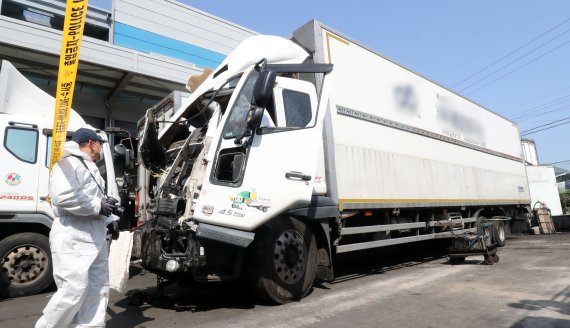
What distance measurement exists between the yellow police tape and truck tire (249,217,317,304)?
2.37 meters

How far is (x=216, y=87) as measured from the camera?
16.2 feet

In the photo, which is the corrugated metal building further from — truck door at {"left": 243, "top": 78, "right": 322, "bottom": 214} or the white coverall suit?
the white coverall suit

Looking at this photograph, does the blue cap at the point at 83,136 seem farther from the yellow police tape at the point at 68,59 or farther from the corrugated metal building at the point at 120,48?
the corrugated metal building at the point at 120,48

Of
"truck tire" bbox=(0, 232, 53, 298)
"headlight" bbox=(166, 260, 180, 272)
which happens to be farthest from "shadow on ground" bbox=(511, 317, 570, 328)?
"truck tire" bbox=(0, 232, 53, 298)

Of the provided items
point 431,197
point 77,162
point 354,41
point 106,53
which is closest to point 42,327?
point 77,162

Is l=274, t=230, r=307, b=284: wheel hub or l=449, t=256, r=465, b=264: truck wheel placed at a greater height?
l=274, t=230, r=307, b=284: wheel hub

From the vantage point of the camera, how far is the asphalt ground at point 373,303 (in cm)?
391

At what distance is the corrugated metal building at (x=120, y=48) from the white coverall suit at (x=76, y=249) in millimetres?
10042

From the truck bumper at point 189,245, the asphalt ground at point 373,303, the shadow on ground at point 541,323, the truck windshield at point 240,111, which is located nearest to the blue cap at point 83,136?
the truck bumper at point 189,245

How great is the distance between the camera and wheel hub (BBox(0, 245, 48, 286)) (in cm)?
542

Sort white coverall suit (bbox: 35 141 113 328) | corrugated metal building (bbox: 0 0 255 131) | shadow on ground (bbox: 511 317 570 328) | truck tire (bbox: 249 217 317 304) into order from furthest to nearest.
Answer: corrugated metal building (bbox: 0 0 255 131), truck tire (bbox: 249 217 317 304), shadow on ground (bbox: 511 317 570 328), white coverall suit (bbox: 35 141 113 328)

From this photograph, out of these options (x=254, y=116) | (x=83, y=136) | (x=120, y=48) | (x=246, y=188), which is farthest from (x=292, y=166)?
(x=120, y=48)

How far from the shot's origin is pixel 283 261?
456 cm

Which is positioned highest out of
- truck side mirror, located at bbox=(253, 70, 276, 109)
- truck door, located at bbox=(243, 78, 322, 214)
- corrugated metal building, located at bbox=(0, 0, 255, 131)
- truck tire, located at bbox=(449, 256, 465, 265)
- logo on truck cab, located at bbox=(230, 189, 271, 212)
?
corrugated metal building, located at bbox=(0, 0, 255, 131)
